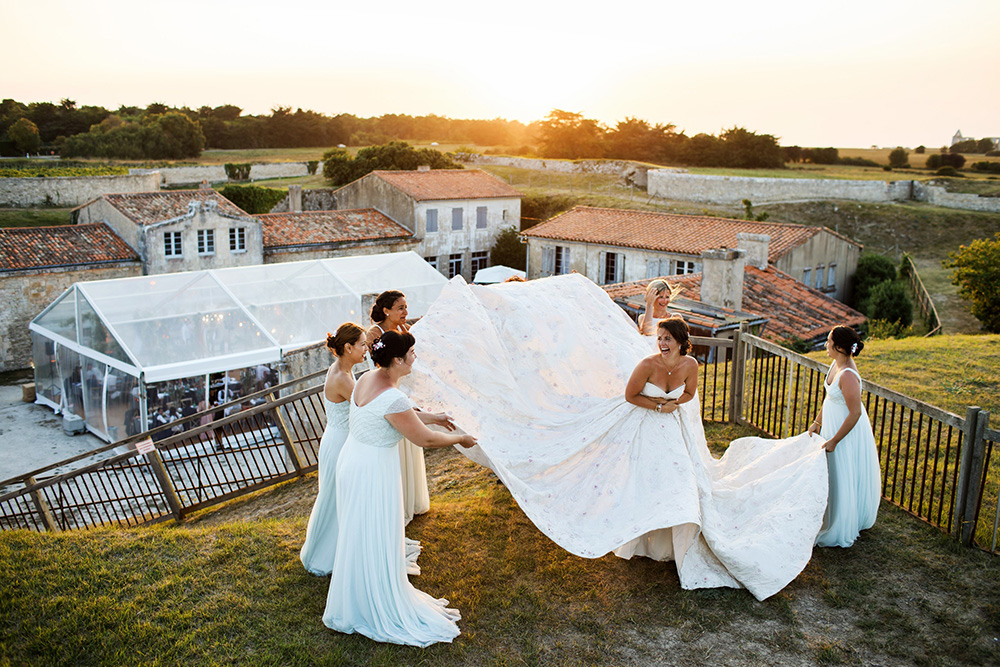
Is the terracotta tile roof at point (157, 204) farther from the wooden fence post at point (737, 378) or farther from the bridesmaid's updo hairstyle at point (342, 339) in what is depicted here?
the bridesmaid's updo hairstyle at point (342, 339)

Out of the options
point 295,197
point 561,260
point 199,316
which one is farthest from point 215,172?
point 199,316

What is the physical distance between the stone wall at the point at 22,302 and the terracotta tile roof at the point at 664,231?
68.9 feet

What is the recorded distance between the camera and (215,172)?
200 ft

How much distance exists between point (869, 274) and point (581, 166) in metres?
29.3

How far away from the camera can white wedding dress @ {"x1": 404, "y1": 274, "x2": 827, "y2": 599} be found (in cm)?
587

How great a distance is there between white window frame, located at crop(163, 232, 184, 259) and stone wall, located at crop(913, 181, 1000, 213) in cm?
4515

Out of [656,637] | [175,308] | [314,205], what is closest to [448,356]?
[656,637]

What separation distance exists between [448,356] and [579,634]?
7.94 feet

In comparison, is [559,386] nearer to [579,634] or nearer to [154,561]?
[579,634]

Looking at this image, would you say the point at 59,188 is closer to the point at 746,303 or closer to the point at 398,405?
the point at 746,303

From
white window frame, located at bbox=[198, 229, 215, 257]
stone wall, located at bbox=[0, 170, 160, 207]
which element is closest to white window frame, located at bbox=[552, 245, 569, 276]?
white window frame, located at bbox=[198, 229, 215, 257]

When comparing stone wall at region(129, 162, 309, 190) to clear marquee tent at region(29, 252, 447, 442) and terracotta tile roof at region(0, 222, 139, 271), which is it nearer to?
terracotta tile roof at region(0, 222, 139, 271)

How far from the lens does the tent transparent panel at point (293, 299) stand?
20.6 meters

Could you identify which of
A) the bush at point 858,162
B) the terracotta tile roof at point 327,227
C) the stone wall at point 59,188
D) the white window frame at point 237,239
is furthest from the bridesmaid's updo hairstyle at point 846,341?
the bush at point 858,162
